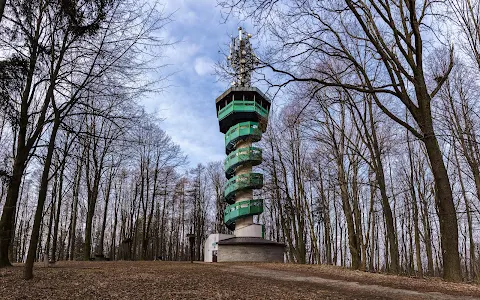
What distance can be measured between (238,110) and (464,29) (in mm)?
21777

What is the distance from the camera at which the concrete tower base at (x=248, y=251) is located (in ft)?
88.3

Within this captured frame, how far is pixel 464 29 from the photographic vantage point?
9719 mm

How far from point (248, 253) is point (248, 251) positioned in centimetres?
15

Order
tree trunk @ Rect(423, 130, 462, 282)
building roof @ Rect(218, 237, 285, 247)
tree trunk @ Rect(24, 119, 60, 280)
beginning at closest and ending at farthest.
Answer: tree trunk @ Rect(423, 130, 462, 282) → tree trunk @ Rect(24, 119, 60, 280) → building roof @ Rect(218, 237, 285, 247)

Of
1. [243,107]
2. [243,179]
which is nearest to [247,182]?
[243,179]

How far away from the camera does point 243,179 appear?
28203 mm

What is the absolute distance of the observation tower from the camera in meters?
27.2

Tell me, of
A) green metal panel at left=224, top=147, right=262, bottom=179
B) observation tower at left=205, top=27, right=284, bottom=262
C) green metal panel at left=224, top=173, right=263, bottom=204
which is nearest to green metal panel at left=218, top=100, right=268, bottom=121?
observation tower at left=205, top=27, right=284, bottom=262

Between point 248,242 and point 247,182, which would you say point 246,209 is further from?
point 248,242

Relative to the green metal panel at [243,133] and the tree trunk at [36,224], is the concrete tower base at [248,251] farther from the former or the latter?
the tree trunk at [36,224]

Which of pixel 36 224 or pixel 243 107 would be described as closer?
pixel 36 224

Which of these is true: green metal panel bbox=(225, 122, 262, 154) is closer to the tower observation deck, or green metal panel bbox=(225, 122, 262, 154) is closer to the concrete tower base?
the tower observation deck

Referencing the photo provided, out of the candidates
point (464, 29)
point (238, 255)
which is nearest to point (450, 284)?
point (464, 29)

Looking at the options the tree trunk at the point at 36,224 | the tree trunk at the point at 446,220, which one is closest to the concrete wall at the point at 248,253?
the tree trunk at the point at 446,220
